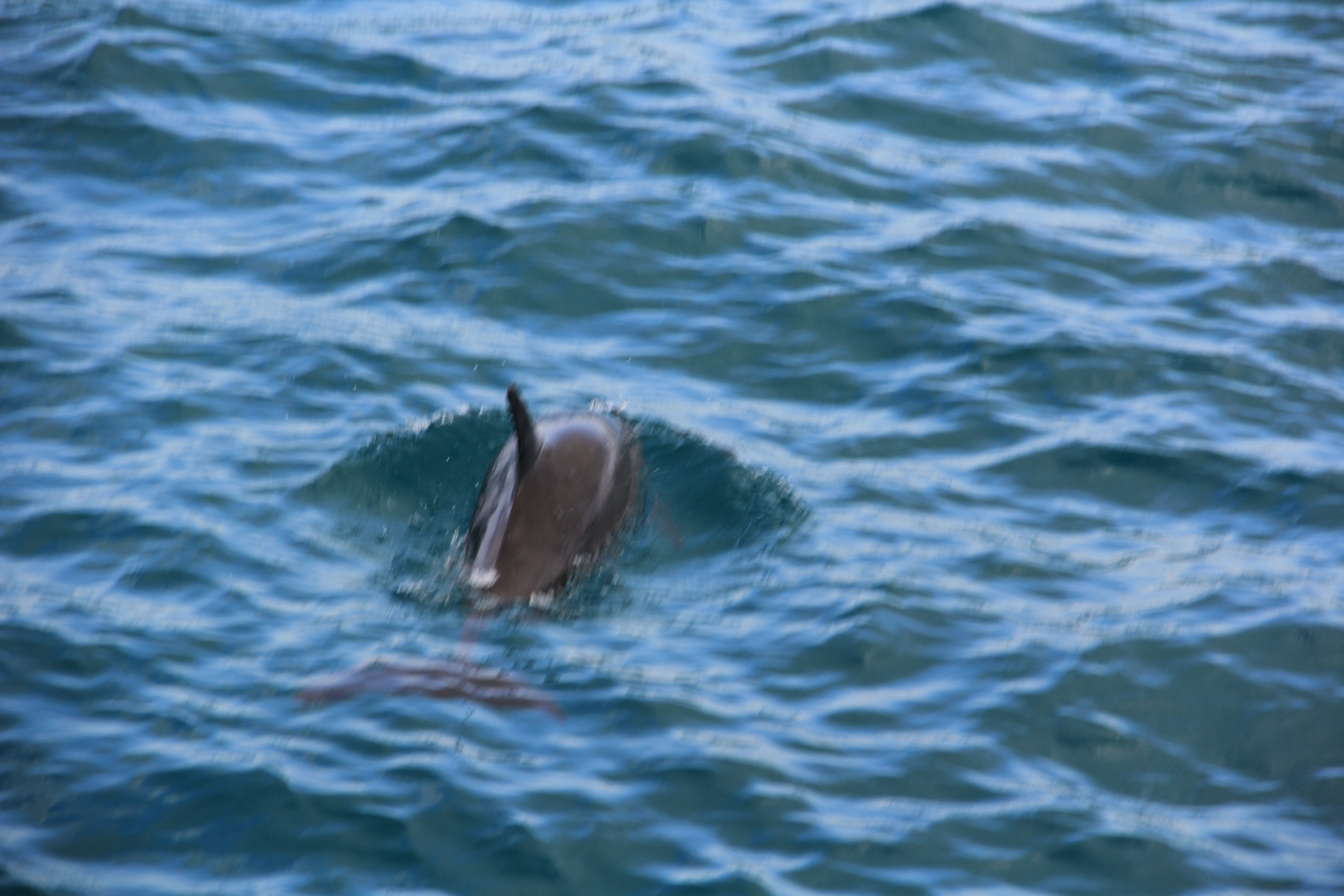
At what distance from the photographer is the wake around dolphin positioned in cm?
605

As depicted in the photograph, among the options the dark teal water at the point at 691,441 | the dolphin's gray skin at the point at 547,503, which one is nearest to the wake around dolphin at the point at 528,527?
the dolphin's gray skin at the point at 547,503

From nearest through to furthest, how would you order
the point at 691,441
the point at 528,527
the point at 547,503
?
the point at 528,527 < the point at 547,503 < the point at 691,441

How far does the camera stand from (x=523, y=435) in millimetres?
6609

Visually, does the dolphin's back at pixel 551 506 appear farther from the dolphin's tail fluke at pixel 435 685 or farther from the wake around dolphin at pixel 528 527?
the dolphin's tail fluke at pixel 435 685

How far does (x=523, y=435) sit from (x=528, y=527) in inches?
19.7

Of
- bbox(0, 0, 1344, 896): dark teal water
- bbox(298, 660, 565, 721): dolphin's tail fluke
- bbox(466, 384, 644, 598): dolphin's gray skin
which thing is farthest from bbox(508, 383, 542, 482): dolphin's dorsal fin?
bbox(298, 660, 565, 721): dolphin's tail fluke

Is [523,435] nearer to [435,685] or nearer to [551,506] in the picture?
[551,506]

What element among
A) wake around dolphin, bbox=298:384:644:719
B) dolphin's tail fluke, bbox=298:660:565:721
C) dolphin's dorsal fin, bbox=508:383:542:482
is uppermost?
dolphin's dorsal fin, bbox=508:383:542:482

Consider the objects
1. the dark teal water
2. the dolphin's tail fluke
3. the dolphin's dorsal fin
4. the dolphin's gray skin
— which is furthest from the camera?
the dolphin's gray skin

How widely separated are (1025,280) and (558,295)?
3538mm

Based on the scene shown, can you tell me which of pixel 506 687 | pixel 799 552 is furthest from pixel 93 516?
pixel 799 552

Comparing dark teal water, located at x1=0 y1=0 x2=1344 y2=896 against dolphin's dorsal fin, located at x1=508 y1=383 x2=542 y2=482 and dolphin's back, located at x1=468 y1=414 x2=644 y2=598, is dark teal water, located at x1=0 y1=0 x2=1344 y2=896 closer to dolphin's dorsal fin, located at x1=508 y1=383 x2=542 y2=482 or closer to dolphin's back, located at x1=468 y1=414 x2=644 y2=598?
dolphin's back, located at x1=468 y1=414 x2=644 y2=598

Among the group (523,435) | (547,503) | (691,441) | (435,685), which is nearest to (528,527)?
(547,503)

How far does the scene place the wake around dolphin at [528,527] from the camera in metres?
6.05
